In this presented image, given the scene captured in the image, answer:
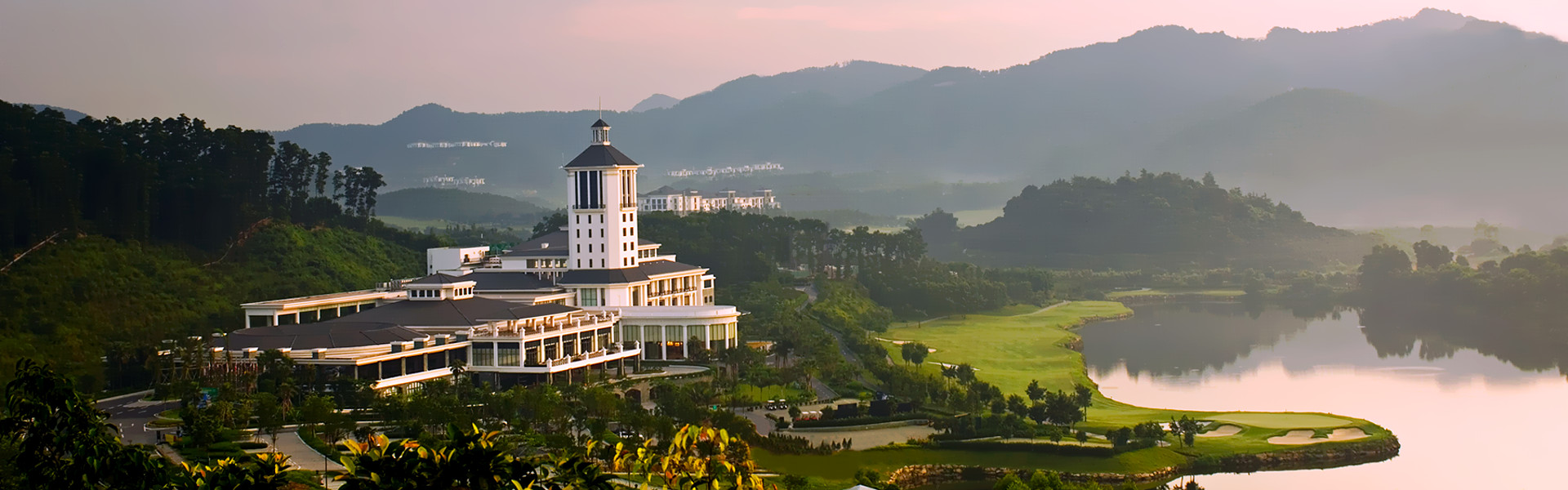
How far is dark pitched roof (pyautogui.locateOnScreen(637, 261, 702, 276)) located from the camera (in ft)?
132

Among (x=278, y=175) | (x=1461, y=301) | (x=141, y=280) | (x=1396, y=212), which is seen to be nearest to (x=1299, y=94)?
(x=1396, y=212)

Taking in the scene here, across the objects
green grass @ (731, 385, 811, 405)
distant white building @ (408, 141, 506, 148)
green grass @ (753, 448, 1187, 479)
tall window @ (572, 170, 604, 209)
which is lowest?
green grass @ (753, 448, 1187, 479)

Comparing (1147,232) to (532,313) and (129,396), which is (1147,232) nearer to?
(532,313)

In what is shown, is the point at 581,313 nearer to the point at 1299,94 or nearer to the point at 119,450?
→ the point at 119,450

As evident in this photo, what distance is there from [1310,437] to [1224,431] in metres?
1.60

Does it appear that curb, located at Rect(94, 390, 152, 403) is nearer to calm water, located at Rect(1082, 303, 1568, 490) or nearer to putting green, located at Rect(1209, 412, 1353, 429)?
calm water, located at Rect(1082, 303, 1568, 490)

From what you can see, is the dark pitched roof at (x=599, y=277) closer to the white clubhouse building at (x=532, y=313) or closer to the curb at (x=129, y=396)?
the white clubhouse building at (x=532, y=313)

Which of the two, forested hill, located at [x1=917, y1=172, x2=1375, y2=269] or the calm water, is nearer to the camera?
the calm water

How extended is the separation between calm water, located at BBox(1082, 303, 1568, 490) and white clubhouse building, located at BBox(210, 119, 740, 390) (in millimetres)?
11680

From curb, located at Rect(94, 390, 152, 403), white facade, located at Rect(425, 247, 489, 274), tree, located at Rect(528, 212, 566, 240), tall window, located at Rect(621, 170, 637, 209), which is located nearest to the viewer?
curb, located at Rect(94, 390, 152, 403)

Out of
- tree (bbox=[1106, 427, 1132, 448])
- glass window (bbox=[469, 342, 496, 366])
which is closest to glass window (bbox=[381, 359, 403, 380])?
glass window (bbox=[469, 342, 496, 366])

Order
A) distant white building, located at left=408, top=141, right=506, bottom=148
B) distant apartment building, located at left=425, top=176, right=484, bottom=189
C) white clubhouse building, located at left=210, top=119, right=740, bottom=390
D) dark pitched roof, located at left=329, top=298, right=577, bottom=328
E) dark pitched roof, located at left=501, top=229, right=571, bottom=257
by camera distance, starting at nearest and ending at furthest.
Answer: white clubhouse building, located at left=210, top=119, right=740, bottom=390
dark pitched roof, located at left=329, top=298, right=577, bottom=328
dark pitched roof, located at left=501, top=229, right=571, bottom=257
distant apartment building, located at left=425, top=176, right=484, bottom=189
distant white building, located at left=408, top=141, right=506, bottom=148

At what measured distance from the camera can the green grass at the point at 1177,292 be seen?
229 ft

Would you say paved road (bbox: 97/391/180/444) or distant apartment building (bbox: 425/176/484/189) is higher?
distant apartment building (bbox: 425/176/484/189)
